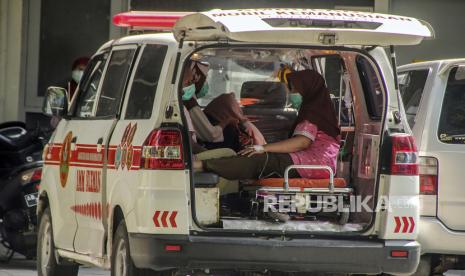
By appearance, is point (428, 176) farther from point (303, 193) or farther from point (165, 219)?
point (165, 219)

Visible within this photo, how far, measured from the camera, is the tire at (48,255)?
9.92 meters

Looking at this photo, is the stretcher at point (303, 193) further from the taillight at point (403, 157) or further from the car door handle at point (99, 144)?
the car door handle at point (99, 144)

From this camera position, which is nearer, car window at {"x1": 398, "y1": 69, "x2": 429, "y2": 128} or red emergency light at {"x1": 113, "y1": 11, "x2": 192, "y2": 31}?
red emergency light at {"x1": 113, "y1": 11, "x2": 192, "y2": 31}

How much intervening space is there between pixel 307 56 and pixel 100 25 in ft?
28.5

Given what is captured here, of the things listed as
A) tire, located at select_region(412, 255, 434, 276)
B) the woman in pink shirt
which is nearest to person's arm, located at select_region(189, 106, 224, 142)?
the woman in pink shirt

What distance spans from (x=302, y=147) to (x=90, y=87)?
184 cm

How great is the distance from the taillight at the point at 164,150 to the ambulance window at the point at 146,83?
257 mm

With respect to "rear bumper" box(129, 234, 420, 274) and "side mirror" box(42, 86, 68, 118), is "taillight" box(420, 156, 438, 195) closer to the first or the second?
"rear bumper" box(129, 234, 420, 274)

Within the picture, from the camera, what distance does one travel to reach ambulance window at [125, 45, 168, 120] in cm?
802

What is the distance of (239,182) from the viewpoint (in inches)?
336

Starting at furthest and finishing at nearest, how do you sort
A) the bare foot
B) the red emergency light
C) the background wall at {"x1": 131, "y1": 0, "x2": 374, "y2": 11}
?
the background wall at {"x1": 131, "y1": 0, "x2": 374, "y2": 11} → the red emergency light → the bare foot

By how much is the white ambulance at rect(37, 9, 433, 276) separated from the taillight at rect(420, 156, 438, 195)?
0.65m

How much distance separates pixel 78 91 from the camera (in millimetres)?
9797

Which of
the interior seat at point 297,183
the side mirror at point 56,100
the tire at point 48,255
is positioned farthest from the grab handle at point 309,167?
the tire at point 48,255
